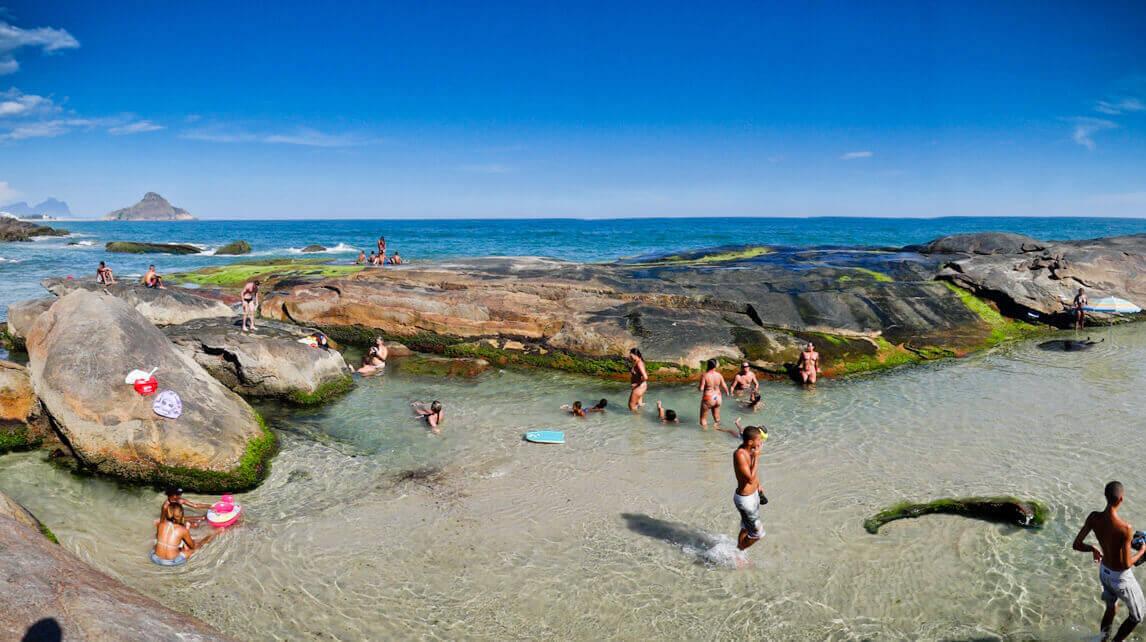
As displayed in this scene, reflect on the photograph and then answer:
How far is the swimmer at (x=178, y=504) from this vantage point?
325 inches

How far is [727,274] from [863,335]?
5757mm

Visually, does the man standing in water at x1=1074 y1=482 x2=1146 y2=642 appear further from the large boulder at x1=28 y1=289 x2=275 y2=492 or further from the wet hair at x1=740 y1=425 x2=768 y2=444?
the large boulder at x1=28 y1=289 x2=275 y2=492

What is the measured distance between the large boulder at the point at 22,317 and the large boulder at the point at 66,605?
58.2 ft

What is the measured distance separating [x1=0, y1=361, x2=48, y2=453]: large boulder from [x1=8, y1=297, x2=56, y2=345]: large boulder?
391 inches

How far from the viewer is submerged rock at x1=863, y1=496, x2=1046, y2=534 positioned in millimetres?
8742

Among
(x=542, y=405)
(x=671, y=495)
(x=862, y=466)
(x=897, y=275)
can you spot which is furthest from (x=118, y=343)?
(x=897, y=275)

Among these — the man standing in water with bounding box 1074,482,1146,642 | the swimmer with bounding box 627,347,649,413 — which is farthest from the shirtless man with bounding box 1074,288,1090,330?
the man standing in water with bounding box 1074,482,1146,642

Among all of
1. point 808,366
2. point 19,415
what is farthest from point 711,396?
point 19,415

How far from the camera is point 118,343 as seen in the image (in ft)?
35.8

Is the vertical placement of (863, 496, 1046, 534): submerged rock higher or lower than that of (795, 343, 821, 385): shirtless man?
lower

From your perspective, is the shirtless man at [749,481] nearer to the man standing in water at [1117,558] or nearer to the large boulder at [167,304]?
the man standing in water at [1117,558]

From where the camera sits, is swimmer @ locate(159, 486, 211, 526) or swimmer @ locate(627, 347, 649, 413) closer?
swimmer @ locate(159, 486, 211, 526)

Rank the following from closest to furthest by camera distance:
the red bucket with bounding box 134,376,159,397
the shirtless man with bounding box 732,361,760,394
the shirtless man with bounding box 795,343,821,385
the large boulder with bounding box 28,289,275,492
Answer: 1. the large boulder with bounding box 28,289,275,492
2. the red bucket with bounding box 134,376,159,397
3. the shirtless man with bounding box 732,361,760,394
4. the shirtless man with bounding box 795,343,821,385

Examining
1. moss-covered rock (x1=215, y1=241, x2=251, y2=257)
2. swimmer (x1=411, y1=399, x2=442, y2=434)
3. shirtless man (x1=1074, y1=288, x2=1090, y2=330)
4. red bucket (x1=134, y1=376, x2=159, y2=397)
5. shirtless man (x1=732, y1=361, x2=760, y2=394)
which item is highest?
moss-covered rock (x1=215, y1=241, x2=251, y2=257)
